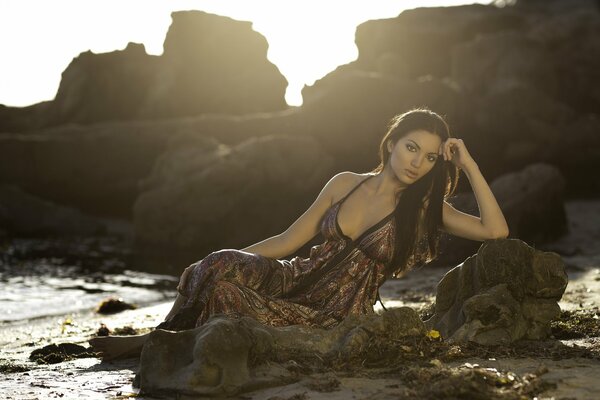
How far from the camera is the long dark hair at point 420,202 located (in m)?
6.18

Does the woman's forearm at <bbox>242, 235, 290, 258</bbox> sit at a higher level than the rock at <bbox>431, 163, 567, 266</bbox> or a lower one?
higher

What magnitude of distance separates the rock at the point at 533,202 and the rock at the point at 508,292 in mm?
11341

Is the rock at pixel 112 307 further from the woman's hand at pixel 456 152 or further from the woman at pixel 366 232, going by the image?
the woman's hand at pixel 456 152

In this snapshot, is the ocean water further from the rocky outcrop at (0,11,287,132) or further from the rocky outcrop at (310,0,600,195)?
the rocky outcrop at (0,11,287,132)

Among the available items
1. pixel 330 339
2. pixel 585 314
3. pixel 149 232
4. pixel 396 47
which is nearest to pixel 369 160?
pixel 149 232

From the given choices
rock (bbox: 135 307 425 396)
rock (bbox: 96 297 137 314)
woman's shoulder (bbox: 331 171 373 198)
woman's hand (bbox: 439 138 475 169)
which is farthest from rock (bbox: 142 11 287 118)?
rock (bbox: 135 307 425 396)

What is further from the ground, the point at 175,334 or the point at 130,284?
the point at 175,334

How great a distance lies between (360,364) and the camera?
5.25 m

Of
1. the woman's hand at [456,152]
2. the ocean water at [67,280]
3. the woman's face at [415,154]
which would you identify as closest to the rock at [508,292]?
the woman's hand at [456,152]

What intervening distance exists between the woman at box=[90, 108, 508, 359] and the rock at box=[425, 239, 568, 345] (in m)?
0.36

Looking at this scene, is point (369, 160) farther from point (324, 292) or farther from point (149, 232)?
point (324, 292)

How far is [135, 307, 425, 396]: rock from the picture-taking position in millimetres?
4762

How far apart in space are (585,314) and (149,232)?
1910 centimetres

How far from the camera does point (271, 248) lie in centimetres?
611
